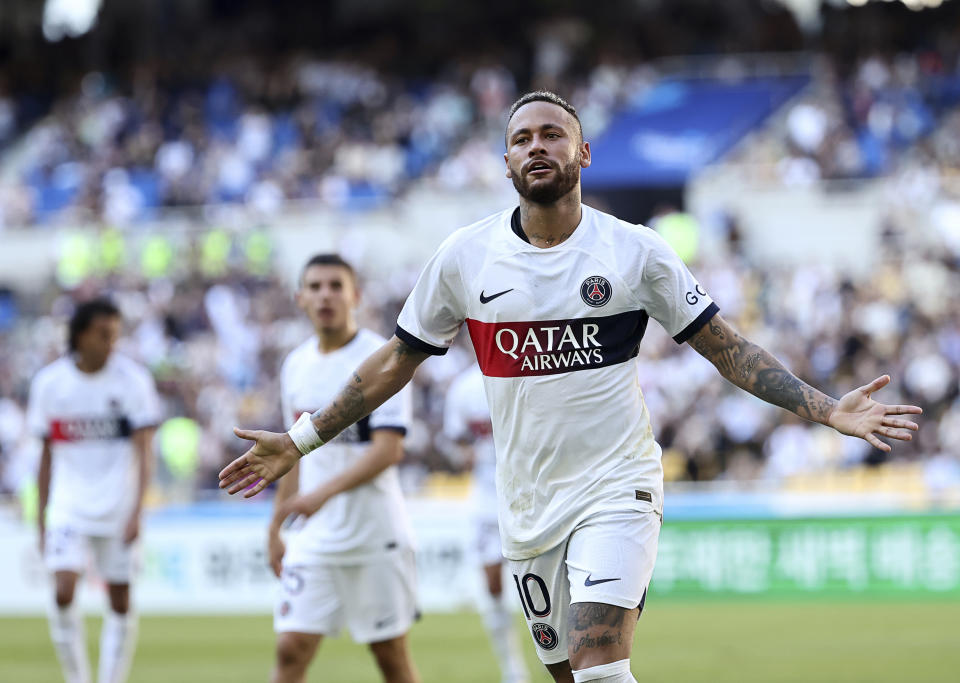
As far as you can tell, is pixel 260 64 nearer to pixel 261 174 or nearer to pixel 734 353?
pixel 261 174

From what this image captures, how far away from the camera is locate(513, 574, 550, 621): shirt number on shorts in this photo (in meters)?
5.62

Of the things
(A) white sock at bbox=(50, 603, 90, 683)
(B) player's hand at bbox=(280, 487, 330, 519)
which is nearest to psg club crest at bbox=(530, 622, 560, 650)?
(B) player's hand at bbox=(280, 487, 330, 519)

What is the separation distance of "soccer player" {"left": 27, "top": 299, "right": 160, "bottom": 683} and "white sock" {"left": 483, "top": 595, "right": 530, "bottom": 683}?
2807mm

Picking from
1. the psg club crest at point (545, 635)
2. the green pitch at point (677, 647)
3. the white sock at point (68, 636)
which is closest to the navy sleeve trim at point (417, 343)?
the psg club crest at point (545, 635)

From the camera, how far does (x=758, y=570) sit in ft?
54.7

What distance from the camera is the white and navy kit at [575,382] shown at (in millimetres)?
5473

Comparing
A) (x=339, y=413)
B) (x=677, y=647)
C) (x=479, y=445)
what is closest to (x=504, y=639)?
(x=479, y=445)

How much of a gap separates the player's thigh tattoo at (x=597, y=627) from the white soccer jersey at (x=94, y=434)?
5.53 meters

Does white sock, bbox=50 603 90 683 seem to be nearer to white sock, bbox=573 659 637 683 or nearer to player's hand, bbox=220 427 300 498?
player's hand, bbox=220 427 300 498

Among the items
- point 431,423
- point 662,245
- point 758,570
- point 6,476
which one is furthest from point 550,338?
point 6,476

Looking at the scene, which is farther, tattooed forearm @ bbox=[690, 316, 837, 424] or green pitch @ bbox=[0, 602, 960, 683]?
green pitch @ bbox=[0, 602, 960, 683]

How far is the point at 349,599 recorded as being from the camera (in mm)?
7629

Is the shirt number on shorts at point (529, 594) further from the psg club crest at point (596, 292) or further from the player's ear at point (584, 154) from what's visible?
the player's ear at point (584, 154)

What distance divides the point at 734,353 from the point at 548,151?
1.08m
